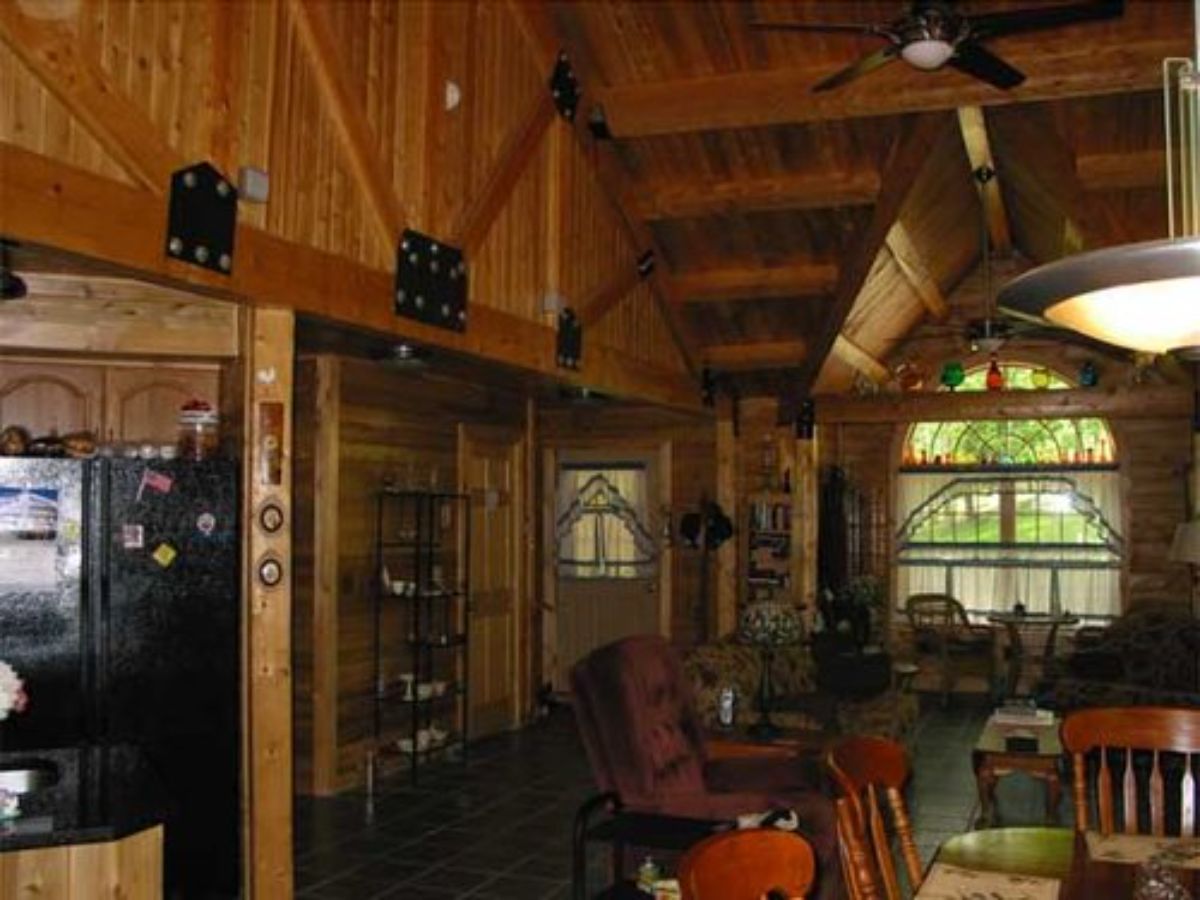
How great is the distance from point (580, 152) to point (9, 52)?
3943 mm

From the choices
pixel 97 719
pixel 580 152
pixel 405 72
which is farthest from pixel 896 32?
pixel 97 719

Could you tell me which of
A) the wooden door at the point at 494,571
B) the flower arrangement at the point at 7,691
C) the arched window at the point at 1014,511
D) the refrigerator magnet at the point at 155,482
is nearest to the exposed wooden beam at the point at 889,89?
the wooden door at the point at 494,571

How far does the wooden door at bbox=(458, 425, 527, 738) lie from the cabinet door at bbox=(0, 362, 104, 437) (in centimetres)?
305

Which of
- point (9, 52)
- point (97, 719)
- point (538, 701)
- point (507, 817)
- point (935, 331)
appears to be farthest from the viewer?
point (935, 331)

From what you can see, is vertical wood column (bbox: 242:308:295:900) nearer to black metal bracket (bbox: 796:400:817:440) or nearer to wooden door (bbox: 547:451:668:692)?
wooden door (bbox: 547:451:668:692)

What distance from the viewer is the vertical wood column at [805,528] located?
30.8ft

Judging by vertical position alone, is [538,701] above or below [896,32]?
below

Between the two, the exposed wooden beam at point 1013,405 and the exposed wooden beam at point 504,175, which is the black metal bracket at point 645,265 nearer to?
the exposed wooden beam at point 504,175

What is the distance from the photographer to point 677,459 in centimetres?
970

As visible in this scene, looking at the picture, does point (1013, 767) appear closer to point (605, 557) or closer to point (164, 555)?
point (164, 555)

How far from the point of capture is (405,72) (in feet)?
16.3

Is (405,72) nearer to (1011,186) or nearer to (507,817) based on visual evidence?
(507,817)

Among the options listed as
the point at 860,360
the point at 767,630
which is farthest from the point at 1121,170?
the point at 860,360

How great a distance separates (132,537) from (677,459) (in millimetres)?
5963
